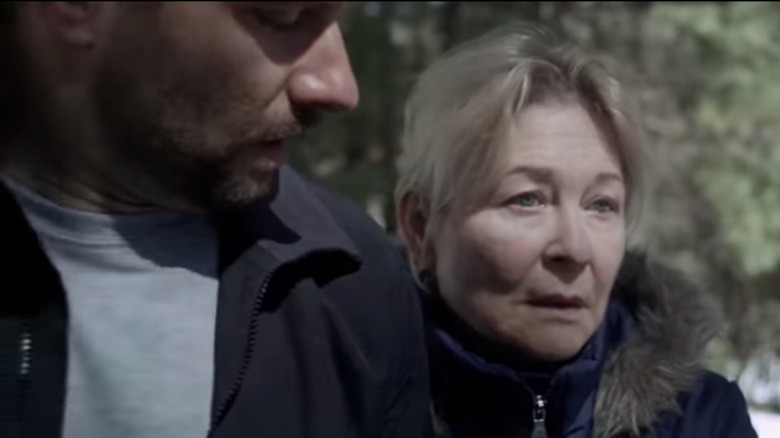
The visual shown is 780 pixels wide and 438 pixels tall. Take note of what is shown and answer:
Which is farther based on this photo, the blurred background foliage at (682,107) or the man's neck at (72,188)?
the blurred background foliage at (682,107)

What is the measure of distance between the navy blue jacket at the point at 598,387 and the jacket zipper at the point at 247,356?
0.62 metres

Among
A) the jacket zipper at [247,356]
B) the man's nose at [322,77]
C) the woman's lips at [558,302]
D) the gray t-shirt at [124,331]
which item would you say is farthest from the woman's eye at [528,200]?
the man's nose at [322,77]

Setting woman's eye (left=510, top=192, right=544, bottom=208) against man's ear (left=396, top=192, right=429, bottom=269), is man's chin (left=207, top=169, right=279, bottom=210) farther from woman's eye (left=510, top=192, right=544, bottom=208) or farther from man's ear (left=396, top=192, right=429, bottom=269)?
man's ear (left=396, top=192, right=429, bottom=269)

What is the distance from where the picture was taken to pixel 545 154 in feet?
8.55

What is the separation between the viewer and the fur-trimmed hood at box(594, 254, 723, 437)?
256 centimetres

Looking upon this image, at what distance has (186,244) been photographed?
79.5 inches

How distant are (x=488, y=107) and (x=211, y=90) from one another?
102 cm

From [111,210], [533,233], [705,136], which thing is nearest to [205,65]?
[111,210]

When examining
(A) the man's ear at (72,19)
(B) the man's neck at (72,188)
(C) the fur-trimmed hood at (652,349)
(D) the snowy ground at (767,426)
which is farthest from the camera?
(D) the snowy ground at (767,426)

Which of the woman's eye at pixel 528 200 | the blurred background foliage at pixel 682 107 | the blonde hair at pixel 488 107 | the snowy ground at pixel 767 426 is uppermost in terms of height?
the blonde hair at pixel 488 107

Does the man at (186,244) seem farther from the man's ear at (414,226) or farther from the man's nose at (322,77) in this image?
the man's ear at (414,226)

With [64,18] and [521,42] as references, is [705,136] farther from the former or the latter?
[64,18]

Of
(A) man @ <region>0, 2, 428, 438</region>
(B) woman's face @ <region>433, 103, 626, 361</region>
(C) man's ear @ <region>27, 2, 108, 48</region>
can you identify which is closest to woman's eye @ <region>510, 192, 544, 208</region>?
(B) woman's face @ <region>433, 103, 626, 361</region>

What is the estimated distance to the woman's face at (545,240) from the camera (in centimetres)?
257
